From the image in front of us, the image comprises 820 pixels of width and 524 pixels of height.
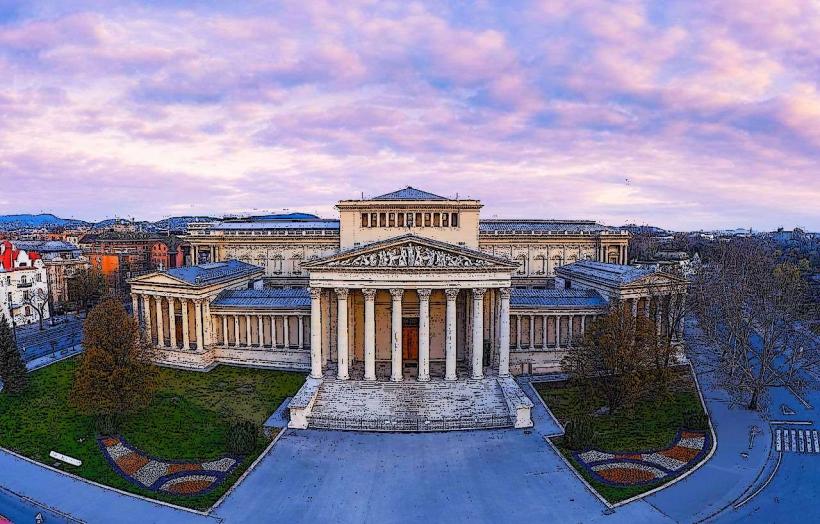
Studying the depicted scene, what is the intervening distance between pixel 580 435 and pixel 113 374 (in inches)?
1185

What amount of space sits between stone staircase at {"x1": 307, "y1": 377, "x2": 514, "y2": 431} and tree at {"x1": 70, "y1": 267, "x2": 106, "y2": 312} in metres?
56.3

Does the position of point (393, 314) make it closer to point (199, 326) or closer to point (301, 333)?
point (301, 333)

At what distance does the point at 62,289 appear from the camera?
84062 millimetres

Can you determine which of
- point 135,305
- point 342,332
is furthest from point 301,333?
point 135,305

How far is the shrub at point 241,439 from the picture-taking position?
3152cm

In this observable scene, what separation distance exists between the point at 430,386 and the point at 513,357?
11804mm

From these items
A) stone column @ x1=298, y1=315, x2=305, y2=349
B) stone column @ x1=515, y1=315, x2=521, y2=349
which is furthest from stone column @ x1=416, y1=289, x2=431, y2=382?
stone column @ x1=298, y1=315, x2=305, y2=349

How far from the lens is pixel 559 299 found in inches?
2046

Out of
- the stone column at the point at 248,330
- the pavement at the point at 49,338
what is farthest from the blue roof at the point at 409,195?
the pavement at the point at 49,338

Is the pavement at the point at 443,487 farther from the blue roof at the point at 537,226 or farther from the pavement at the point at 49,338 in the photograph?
the blue roof at the point at 537,226

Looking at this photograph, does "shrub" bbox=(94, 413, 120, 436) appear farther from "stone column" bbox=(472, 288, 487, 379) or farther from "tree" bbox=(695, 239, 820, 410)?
"tree" bbox=(695, 239, 820, 410)

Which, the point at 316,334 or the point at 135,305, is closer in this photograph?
the point at 316,334

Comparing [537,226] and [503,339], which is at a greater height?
[537,226]

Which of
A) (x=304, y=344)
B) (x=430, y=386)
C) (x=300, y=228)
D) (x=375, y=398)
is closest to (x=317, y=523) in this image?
(x=375, y=398)
